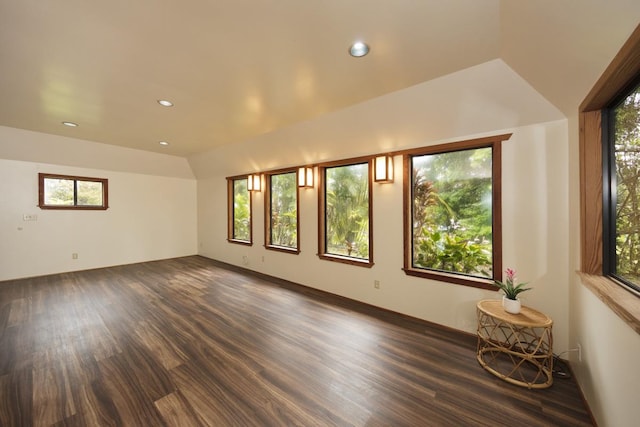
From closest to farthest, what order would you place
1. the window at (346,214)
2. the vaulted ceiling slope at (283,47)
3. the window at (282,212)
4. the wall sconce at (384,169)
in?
the vaulted ceiling slope at (283,47)
the wall sconce at (384,169)
the window at (346,214)
the window at (282,212)

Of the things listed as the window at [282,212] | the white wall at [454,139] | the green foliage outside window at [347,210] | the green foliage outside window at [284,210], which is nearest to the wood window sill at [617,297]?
the white wall at [454,139]

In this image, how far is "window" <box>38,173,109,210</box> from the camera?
5.03m

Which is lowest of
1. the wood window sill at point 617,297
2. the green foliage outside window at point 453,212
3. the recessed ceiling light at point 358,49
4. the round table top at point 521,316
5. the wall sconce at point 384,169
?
the round table top at point 521,316

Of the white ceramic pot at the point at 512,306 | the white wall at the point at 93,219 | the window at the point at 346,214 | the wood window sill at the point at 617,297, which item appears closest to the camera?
the wood window sill at the point at 617,297

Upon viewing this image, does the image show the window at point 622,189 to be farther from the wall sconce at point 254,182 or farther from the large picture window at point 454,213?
the wall sconce at point 254,182

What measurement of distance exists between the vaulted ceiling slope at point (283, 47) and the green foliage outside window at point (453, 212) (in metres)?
0.93

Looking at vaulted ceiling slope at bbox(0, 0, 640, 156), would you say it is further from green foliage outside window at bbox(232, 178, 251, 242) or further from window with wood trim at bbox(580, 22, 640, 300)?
green foliage outside window at bbox(232, 178, 251, 242)

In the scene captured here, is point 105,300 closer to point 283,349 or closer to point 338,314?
point 283,349

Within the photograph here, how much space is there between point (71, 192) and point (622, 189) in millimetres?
8600

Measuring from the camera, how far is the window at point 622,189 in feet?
4.52

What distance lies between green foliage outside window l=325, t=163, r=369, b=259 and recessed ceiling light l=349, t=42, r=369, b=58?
73.8 inches

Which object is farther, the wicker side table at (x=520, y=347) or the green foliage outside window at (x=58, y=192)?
the green foliage outside window at (x=58, y=192)

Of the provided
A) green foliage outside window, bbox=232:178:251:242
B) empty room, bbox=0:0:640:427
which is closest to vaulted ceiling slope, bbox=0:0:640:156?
empty room, bbox=0:0:640:427

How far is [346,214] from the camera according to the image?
13.3ft
